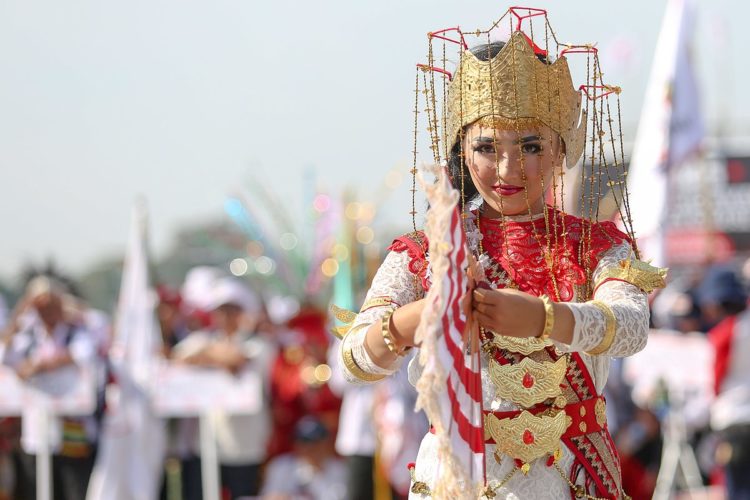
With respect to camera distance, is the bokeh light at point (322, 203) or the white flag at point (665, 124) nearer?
the white flag at point (665, 124)

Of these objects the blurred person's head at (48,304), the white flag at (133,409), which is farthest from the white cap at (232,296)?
the blurred person's head at (48,304)

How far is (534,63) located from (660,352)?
20.5ft

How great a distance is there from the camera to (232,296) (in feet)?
34.1

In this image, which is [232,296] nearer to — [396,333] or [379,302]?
[379,302]

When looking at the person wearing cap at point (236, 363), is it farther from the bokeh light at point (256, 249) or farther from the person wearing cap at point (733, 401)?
the bokeh light at point (256, 249)

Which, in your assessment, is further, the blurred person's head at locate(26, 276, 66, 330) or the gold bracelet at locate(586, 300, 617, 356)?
the blurred person's head at locate(26, 276, 66, 330)

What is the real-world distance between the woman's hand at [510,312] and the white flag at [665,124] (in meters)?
5.34

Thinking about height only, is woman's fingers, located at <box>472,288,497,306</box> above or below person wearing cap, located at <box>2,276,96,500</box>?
above

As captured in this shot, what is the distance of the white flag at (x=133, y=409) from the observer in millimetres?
9727

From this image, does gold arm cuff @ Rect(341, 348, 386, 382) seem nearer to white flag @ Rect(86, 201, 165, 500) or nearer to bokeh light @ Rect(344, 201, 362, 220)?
white flag @ Rect(86, 201, 165, 500)

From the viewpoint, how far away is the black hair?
333 centimetres

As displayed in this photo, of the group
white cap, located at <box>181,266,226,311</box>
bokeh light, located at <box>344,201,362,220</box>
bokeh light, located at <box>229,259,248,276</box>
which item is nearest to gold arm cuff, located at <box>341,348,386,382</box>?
Answer: white cap, located at <box>181,266,226,311</box>

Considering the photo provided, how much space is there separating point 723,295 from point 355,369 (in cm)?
705

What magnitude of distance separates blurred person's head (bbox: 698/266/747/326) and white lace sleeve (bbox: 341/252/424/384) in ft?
22.3
